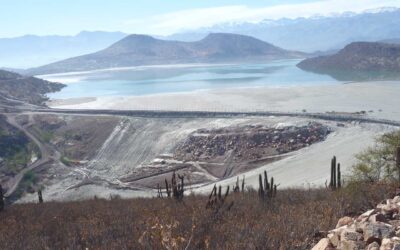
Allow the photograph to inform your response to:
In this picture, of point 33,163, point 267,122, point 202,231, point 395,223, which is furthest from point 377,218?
point 33,163

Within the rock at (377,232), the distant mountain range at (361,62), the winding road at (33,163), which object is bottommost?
the winding road at (33,163)

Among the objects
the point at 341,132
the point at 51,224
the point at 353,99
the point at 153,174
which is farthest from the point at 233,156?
the point at 51,224

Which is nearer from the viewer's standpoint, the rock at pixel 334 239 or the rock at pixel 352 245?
the rock at pixel 352 245

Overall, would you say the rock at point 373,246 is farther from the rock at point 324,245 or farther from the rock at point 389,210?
the rock at point 389,210

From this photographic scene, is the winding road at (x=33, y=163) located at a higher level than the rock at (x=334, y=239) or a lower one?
lower

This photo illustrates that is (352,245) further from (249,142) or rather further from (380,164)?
(249,142)

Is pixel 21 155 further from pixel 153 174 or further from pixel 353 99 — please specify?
pixel 353 99

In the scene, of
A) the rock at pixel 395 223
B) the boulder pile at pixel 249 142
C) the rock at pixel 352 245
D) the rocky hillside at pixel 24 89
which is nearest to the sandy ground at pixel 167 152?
the boulder pile at pixel 249 142
